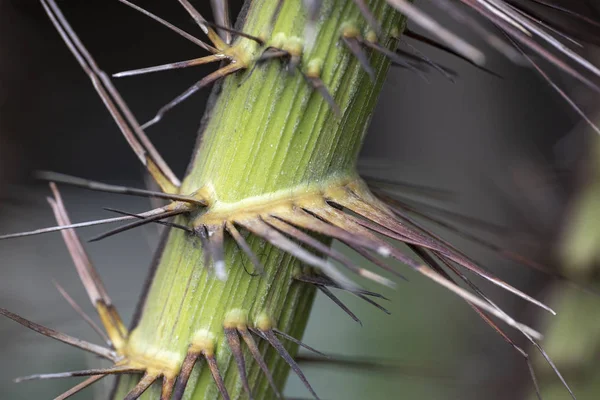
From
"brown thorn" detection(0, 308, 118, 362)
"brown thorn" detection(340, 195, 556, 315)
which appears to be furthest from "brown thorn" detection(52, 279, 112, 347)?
"brown thorn" detection(340, 195, 556, 315)

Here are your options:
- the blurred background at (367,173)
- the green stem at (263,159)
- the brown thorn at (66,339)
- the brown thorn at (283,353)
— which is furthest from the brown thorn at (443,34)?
the blurred background at (367,173)

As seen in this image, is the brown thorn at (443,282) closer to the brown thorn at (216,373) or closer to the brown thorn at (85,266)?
the brown thorn at (216,373)

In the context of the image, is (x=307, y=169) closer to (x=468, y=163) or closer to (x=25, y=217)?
(x=25, y=217)

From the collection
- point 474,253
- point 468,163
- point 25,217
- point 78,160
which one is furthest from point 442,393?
point 78,160

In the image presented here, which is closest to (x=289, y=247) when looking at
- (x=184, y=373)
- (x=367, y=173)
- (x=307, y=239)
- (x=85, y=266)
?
(x=307, y=239)

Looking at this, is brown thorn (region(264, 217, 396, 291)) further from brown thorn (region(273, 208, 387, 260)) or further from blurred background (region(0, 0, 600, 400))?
blurred background (region(0, 0, 600, 400))
